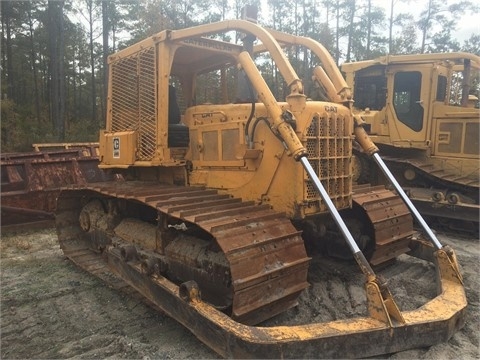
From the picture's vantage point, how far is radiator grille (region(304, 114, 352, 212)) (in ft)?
12.1

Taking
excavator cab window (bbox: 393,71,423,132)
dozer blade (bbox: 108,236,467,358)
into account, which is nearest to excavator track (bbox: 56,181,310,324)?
dozer blade (bbox: 108,236,467,358)

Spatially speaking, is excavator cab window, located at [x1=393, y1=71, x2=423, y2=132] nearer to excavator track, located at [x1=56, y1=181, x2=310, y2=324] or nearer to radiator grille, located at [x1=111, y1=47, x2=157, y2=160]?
excavator track, located at [x1=56, y1=181, x2=310, y2=324]

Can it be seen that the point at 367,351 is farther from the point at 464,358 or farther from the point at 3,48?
the point at 3,48

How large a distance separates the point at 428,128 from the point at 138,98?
5.98 m

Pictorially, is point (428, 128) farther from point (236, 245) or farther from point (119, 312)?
point (119, 312)

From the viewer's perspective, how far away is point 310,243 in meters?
5.29

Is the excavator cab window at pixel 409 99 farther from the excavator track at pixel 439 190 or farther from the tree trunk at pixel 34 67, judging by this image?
the tree trunk at pixel 34 67

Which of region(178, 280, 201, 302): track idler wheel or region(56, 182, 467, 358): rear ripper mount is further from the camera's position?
region(178, 280, 201, 302): track idler wheel

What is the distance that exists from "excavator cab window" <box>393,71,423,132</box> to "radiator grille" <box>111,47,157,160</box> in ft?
18.7

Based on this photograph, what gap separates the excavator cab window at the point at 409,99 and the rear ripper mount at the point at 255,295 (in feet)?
16.5

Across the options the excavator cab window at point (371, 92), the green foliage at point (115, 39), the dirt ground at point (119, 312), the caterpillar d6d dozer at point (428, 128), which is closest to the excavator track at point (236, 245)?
the dirt ground at point (119, 312)

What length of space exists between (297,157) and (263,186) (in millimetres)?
708

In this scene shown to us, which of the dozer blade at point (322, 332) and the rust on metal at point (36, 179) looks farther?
the rust on metal at point (36, 179)

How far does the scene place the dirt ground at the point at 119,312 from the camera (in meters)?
3.15
